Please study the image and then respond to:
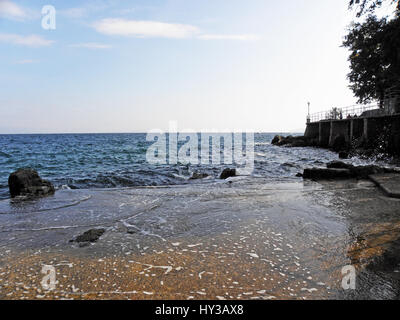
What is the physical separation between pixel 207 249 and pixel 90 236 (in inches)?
90.7

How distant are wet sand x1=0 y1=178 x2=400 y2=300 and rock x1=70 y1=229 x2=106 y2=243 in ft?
0.44

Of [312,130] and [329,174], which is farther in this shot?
[312,130]

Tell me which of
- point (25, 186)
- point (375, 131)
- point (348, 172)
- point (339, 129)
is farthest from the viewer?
point (339, 129)

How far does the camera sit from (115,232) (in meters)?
5.46

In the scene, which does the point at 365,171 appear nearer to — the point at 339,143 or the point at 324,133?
the point at 339,143

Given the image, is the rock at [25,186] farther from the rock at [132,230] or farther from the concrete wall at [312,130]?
the concrete wall at [312,130]

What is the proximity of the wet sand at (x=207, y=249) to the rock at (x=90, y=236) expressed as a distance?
136 mm

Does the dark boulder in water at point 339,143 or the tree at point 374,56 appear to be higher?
the tree at point 374,56

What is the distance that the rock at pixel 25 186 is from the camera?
31.9ft

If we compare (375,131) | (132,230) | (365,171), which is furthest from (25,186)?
(375,131)

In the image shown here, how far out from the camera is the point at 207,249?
4434mm

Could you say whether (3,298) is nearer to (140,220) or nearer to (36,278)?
(36,278)

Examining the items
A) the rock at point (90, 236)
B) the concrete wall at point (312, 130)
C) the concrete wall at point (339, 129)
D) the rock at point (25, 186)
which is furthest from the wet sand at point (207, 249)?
the concrete wall at point (312, 130)

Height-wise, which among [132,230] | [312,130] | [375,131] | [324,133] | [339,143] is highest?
[312,130]
